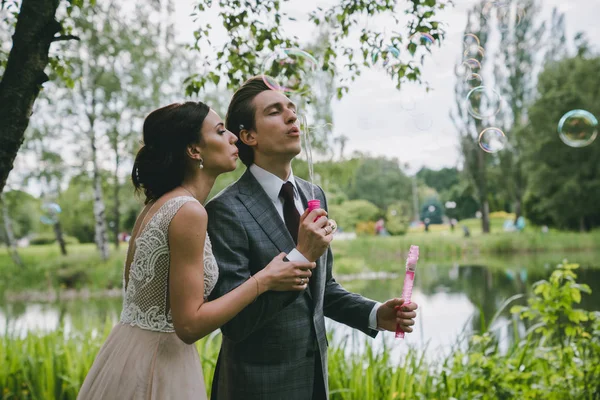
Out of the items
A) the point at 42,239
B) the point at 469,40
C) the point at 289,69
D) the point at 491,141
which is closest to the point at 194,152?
the point at 289,69

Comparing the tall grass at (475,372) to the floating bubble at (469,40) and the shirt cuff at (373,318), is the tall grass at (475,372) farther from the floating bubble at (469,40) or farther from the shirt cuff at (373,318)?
the floating bubble at (469,40)

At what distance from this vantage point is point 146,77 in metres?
16.6

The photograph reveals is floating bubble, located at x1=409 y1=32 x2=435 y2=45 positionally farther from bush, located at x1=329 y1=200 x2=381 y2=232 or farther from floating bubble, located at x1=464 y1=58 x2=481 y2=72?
bush, located at x1=329 y1=200 x2=381 y2=232

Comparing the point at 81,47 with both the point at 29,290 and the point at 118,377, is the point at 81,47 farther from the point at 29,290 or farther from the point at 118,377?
the point at 118,377

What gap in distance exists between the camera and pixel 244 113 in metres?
2.04

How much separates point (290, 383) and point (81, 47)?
16.4m

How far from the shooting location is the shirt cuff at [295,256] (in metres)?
1.71

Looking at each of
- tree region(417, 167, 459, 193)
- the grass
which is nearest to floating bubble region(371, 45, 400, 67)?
the grass

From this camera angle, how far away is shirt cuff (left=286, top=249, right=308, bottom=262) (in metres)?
1.71

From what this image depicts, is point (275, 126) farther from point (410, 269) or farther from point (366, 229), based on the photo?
point (366, 229)

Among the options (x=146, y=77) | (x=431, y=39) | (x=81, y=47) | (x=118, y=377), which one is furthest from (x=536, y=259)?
(x=118, y=377)

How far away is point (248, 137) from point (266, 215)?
0.31 m

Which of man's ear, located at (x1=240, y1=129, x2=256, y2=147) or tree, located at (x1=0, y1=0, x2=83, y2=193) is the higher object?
tree, located at (x1=0, y1=0, x2=83, y2=193)

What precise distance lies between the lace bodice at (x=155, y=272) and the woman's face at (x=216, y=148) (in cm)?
19
